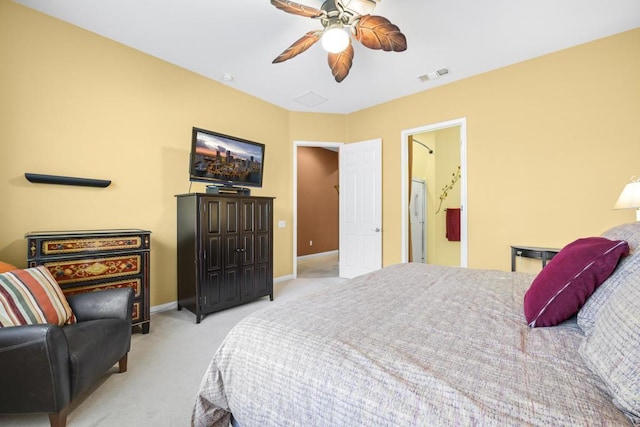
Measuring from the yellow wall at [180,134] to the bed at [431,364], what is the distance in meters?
2.21

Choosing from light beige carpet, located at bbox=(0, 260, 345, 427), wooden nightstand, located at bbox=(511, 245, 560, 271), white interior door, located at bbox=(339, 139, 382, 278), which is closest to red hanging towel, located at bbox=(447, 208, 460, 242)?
white interior door, located at bbox=(339, 139, 382, 278)

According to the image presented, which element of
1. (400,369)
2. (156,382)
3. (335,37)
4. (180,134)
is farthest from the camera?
(180,134)

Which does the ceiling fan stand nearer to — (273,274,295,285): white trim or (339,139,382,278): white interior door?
(339,139,382,278): white interior door

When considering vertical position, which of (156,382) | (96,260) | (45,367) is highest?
(96,260)

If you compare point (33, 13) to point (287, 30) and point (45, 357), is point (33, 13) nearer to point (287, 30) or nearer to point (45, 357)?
point (287, 30)

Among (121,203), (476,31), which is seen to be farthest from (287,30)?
(121,203)

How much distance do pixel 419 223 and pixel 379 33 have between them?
4.01 meters

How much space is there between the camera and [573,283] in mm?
1050

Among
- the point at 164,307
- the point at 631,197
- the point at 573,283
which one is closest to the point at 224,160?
the point at 164,307

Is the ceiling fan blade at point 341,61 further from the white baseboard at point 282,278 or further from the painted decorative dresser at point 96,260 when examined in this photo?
the white baseboard at point 282,278

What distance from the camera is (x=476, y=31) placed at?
8.68ft

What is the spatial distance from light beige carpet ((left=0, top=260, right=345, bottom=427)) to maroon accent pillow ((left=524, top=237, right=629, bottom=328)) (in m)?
0.93

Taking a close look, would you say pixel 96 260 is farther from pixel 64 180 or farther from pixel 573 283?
pixel 573 283

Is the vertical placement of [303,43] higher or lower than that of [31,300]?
higher
